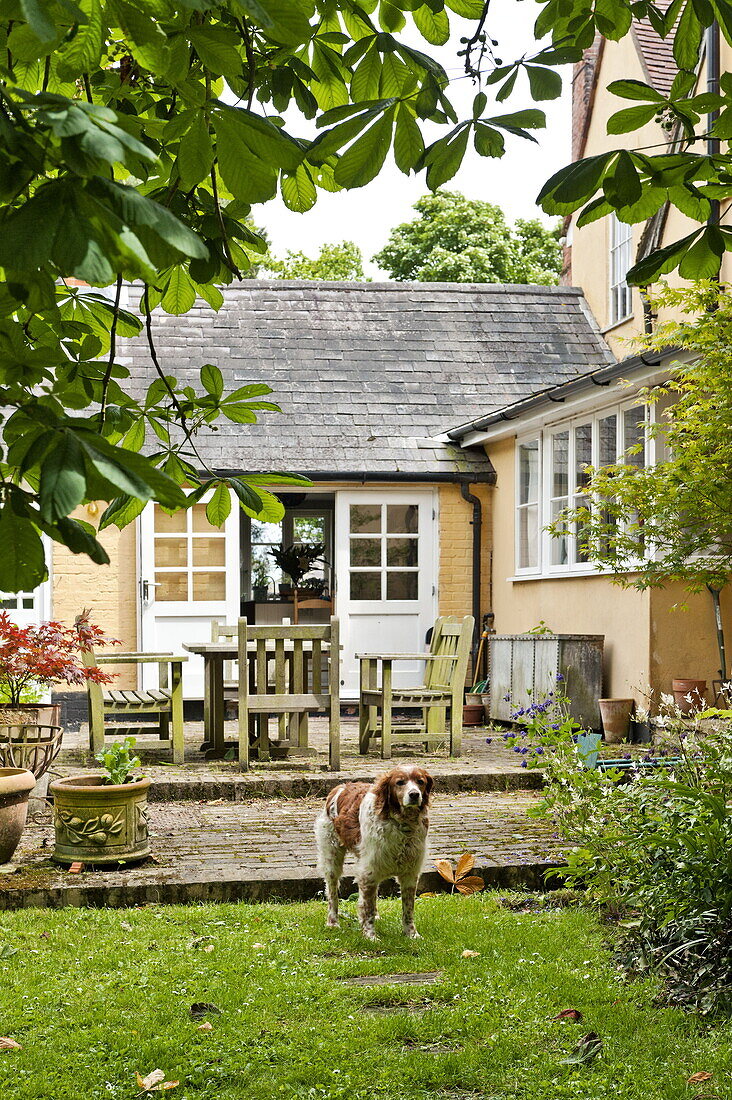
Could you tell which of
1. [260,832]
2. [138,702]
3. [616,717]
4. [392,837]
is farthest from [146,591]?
[392,837]

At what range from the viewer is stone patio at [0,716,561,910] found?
5.37m

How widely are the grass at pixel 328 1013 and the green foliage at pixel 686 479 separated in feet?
13.6

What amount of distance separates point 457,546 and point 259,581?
5.26 m

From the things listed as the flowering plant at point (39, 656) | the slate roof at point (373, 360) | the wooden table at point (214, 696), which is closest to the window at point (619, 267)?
the slate roof at point (373, 360)

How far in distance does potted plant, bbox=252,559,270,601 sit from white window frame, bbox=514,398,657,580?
19.8ft

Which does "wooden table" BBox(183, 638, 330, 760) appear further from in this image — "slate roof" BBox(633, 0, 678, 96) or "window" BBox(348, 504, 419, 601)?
"slate roof" BBox(633, 0, 678, 96)

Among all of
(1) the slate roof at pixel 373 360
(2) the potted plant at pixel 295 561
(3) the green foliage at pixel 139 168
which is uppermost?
(1) the slate roof at pixel 373 360

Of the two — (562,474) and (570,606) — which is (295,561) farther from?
(570,606)

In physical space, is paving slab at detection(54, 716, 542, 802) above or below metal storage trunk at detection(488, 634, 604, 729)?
below

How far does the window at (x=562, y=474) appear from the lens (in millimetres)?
10328

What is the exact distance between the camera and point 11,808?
5699 mm

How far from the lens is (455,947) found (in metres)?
4.50

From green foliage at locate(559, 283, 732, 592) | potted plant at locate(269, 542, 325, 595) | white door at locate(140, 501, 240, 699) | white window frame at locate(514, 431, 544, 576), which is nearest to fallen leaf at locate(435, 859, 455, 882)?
green foliage at locate(559, 283, 732, 592)

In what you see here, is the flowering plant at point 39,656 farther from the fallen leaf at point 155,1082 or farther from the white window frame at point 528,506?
the white window frame at point 528,506
